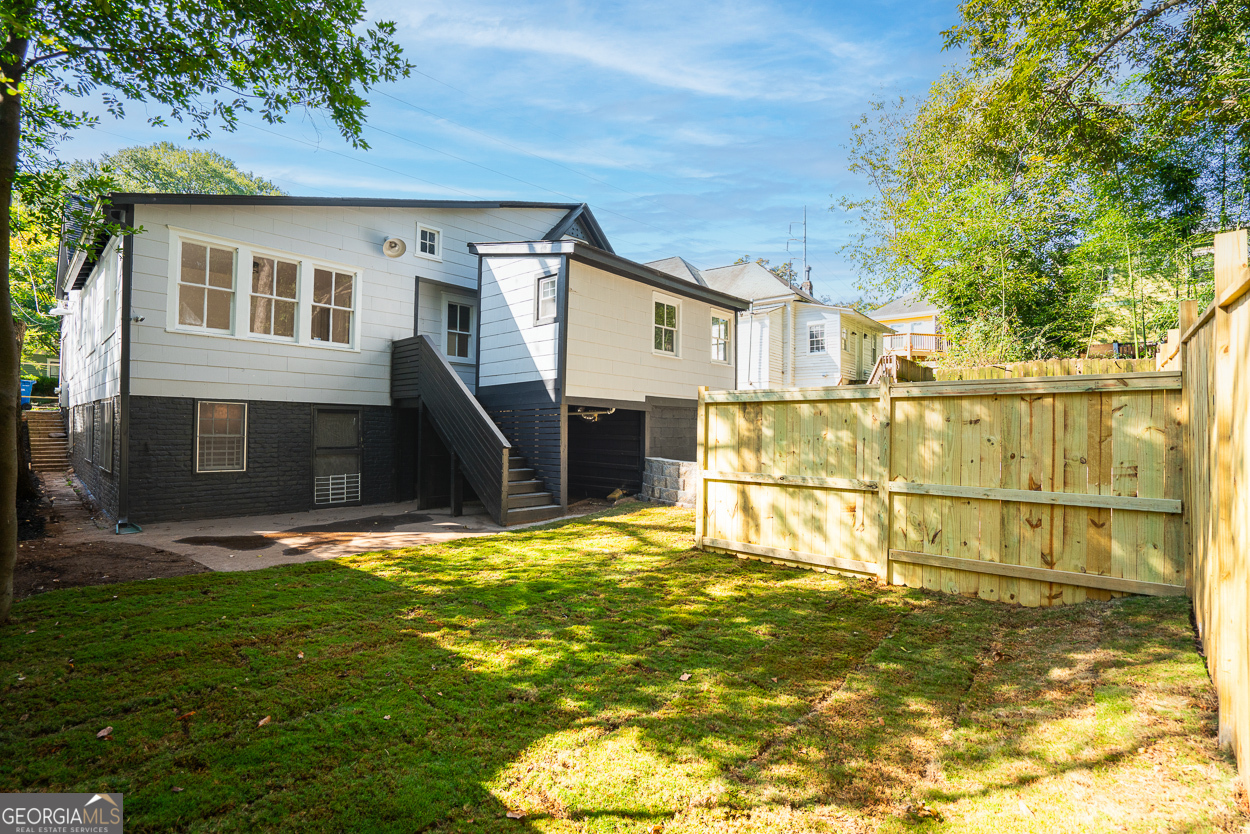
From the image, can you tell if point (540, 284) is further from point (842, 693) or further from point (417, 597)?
point (842, 693)

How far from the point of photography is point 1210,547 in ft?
9.31

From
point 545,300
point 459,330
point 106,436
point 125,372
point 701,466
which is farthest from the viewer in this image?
point 459,330

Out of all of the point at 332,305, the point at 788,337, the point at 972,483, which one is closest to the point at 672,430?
the point at 332,305

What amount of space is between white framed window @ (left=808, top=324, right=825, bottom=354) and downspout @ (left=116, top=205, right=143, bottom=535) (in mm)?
22809

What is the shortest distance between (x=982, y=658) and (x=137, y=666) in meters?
5.59

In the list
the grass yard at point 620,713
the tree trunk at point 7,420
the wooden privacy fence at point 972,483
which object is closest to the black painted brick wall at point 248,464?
the grass yard at point 620,713

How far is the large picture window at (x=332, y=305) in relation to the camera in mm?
10961

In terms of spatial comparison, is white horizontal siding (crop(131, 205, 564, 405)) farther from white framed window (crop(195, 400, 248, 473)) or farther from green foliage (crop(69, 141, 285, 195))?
green foliage (crop(69, 141, 285, 195))

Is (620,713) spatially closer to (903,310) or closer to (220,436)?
(220,436)

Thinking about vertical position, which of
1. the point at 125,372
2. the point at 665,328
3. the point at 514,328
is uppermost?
the point at 665,328

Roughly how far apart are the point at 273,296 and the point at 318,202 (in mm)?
1941

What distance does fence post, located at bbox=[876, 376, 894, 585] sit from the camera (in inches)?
205

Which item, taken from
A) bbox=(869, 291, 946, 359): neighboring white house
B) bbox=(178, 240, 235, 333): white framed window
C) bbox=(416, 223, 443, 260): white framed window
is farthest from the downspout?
bbox=(869, 291, 946, 359): neighboring white house

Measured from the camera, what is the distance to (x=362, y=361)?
11438mm
